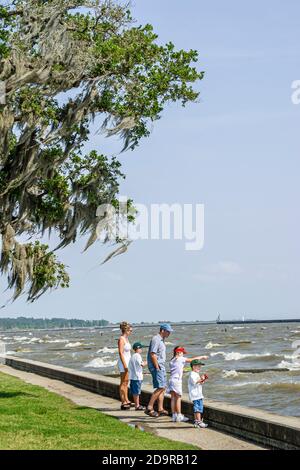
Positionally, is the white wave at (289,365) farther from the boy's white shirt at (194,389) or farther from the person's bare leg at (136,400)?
the boy's white shirt at (194,389)

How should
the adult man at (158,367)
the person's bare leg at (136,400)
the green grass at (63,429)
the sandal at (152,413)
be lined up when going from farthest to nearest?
the person's bare leg at (136,400) < the sandal at (152,413) < the adult man at (158,367) < the green grass at (63,429)

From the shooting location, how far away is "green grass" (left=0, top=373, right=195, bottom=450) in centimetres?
1059

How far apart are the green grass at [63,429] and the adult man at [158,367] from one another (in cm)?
86

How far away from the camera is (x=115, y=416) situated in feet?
46.2

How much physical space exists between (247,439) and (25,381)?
37.3ft

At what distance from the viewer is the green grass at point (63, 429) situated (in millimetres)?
10594

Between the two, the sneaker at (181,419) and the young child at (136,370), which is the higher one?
the young child at (136,370)

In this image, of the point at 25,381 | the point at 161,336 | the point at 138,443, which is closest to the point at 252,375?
the point at 25,381

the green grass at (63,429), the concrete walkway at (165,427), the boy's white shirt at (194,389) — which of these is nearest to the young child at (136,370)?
the concrete walkway at (165,427)

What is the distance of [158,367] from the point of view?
1373 centimetres

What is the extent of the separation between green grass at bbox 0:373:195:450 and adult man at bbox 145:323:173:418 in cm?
86

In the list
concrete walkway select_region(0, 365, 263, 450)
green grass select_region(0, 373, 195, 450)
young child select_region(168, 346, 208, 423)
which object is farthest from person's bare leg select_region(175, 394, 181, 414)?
green grass select_region(0, 373, 195, 450)

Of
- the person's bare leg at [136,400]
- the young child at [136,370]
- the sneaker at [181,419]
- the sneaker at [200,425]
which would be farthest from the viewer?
the person's bare leg at [136,400]
